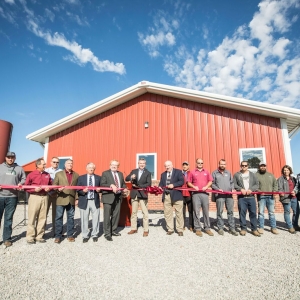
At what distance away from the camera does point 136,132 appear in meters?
9.64

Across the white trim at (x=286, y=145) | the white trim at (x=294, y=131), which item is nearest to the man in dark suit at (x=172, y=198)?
the white trim at (x=286, y=145)

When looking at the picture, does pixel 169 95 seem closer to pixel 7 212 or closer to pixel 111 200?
pixel 111 200

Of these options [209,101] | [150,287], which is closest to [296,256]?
[150,287]

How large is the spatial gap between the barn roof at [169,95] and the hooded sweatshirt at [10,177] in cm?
582

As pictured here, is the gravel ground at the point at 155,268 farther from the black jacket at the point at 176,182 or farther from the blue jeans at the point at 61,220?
the black jacket at the point at 176,182

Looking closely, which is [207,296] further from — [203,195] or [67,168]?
[67,168]

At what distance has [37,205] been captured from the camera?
455 centimetres

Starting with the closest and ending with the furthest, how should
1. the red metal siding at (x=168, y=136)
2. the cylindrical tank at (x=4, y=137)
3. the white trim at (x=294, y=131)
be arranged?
the cylindrical tank at (x=4, y=137), the red metal siding at (x=168, y=136), the white trim at (x=294, y=131)

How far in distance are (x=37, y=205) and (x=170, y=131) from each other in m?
6.17

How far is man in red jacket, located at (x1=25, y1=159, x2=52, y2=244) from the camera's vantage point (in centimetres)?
448

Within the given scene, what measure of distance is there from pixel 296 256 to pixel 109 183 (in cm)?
411

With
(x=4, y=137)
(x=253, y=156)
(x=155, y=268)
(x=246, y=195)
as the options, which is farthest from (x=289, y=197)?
(x=4, y=137)

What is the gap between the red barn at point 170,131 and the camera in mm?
8000

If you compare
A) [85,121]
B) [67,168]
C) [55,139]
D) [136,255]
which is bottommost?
[136,255]
